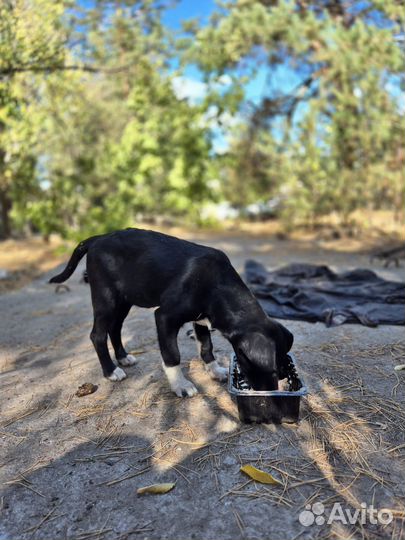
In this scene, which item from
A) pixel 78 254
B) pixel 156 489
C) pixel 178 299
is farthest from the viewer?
pixel 78 254

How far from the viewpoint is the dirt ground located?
1.96 meters

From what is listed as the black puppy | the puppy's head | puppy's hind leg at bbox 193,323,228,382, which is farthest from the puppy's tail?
the puppy's head

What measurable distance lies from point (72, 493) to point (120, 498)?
256 mm

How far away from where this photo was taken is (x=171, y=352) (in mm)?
2945

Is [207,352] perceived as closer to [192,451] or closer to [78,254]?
[192,451]

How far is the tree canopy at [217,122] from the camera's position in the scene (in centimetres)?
1057

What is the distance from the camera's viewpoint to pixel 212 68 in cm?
1331

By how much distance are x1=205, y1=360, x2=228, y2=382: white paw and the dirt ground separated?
9 centimetres

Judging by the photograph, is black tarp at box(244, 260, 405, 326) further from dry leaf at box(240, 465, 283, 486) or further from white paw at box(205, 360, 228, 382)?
dry leaf at box(240, 465, 283, 486)

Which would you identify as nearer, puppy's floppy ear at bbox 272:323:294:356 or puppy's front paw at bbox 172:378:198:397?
puppy's floppy ear at bbox 272:323:294:356

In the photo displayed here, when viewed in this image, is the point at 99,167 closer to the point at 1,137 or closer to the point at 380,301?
the point at 1,137

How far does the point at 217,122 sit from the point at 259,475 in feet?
42.5

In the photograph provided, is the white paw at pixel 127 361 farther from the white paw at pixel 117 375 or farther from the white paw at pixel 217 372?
the white paw at pixel 217 372

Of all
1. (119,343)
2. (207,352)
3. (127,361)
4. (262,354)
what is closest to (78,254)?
(119,343)
